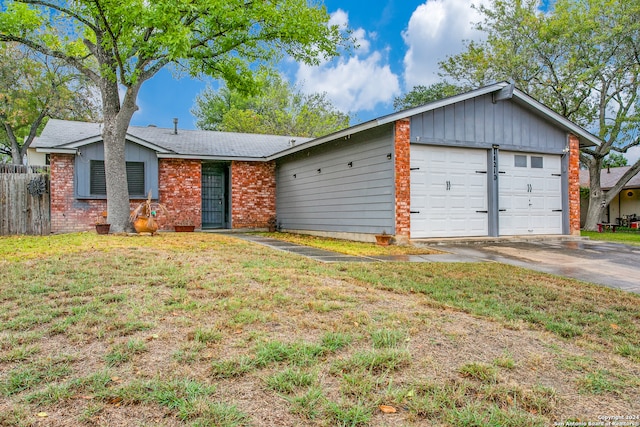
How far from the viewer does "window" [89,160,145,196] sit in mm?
12352

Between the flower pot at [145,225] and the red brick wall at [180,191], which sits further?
the red brick wall at [180,191]

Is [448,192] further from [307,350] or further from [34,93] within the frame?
[34,93]

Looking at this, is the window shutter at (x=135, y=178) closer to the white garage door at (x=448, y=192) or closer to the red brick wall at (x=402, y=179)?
the red brick wall at (x=402, y=179)

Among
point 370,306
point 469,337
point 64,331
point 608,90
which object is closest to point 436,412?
point 469,337

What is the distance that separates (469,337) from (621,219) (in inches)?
918

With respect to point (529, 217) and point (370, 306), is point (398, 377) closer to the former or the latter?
point (370, 306)

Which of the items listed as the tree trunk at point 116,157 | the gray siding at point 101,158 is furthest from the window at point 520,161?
the gray siding at point 101,158

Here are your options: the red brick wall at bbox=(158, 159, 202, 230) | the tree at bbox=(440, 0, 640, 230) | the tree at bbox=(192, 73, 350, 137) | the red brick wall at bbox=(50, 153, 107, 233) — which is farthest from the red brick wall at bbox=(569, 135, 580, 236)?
the tree at bbox=(192, 73, 350, 137)

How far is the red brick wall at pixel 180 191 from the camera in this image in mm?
13281

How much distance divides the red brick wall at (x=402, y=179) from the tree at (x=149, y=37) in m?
5.12

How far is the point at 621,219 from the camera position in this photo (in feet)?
69.5

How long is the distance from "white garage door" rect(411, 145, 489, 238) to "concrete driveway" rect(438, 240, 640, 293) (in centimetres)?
61

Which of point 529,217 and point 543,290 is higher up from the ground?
point 529,217

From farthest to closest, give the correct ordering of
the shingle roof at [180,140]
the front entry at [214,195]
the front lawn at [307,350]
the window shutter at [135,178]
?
the front entry at [214,195]
the window shutter at [135,178]
the shingle roof at [180,140]
the front lawn at [307,350]
